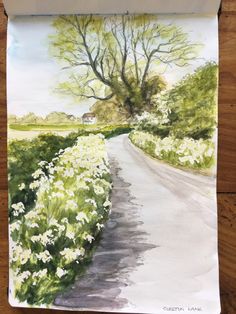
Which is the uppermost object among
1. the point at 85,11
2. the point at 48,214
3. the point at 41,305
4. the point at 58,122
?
the point at 85,11

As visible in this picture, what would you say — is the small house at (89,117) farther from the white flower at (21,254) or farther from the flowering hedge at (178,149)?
the white flower at (21,254)

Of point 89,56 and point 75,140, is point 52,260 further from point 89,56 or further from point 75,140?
point 89,56

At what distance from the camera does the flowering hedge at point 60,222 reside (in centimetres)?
49

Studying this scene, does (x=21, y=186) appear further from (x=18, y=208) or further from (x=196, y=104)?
(x=196, y=104)

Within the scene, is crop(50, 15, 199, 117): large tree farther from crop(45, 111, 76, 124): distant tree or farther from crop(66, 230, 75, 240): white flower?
crop(66, 230, 75, 240): white flower

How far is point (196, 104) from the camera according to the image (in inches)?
18.9

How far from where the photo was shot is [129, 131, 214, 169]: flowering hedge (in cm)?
48

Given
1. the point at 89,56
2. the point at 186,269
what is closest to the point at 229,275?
the point at 186,269

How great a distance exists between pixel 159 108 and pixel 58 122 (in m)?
0.12

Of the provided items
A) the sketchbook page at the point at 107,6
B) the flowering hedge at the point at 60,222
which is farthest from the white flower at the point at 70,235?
the sketchbook page at the point at 107,6

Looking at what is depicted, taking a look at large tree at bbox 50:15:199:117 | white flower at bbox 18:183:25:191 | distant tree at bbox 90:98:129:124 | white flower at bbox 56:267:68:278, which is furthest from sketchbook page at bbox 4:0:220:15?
white flower at bbox 56:267:68:278

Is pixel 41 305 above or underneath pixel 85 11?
underneath

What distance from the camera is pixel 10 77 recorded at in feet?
1.63

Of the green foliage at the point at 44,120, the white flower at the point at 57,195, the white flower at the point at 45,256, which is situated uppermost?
the green foliage at the point at 44,120
